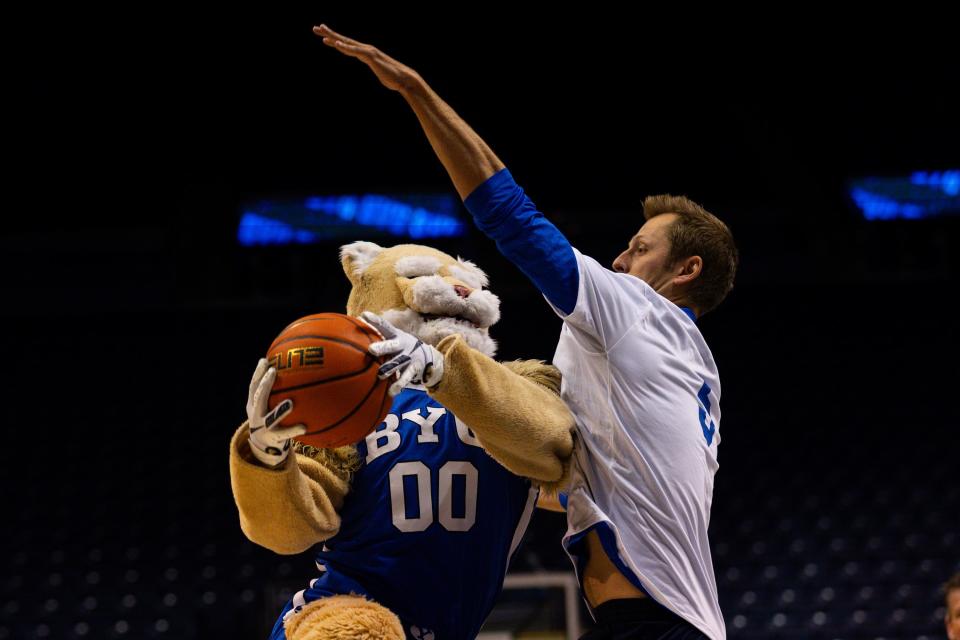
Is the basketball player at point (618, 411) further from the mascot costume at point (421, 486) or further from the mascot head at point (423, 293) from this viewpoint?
the mascot head at point (423, 293)

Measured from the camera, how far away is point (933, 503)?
6230 millimetres

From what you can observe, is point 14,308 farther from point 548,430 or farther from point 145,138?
point 548,430

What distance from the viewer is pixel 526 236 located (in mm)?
1587

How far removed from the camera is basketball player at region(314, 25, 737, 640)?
1598mm

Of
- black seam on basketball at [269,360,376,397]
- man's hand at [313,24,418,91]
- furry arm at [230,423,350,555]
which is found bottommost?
furry arm at [230,423,350,555]

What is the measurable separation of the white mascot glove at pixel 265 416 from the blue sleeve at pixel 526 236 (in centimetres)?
38

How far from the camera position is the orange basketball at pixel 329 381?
4.86 ft

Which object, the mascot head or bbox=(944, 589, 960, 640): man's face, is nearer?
the mascot head

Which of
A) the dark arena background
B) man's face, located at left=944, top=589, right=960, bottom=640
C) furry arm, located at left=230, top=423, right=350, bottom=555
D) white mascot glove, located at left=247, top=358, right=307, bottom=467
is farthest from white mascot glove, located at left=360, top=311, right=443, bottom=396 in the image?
the dark arena background

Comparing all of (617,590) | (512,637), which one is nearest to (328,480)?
(617,590)

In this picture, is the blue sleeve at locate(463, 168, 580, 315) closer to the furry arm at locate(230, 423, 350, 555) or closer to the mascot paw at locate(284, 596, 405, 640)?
the furry arm at locate(230, 423, 350, 555)

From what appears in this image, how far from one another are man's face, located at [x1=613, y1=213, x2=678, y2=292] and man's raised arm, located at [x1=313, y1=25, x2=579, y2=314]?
0.33 m

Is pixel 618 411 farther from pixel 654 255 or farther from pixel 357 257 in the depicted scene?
pixel 357 257

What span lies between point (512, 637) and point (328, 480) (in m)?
2.76
